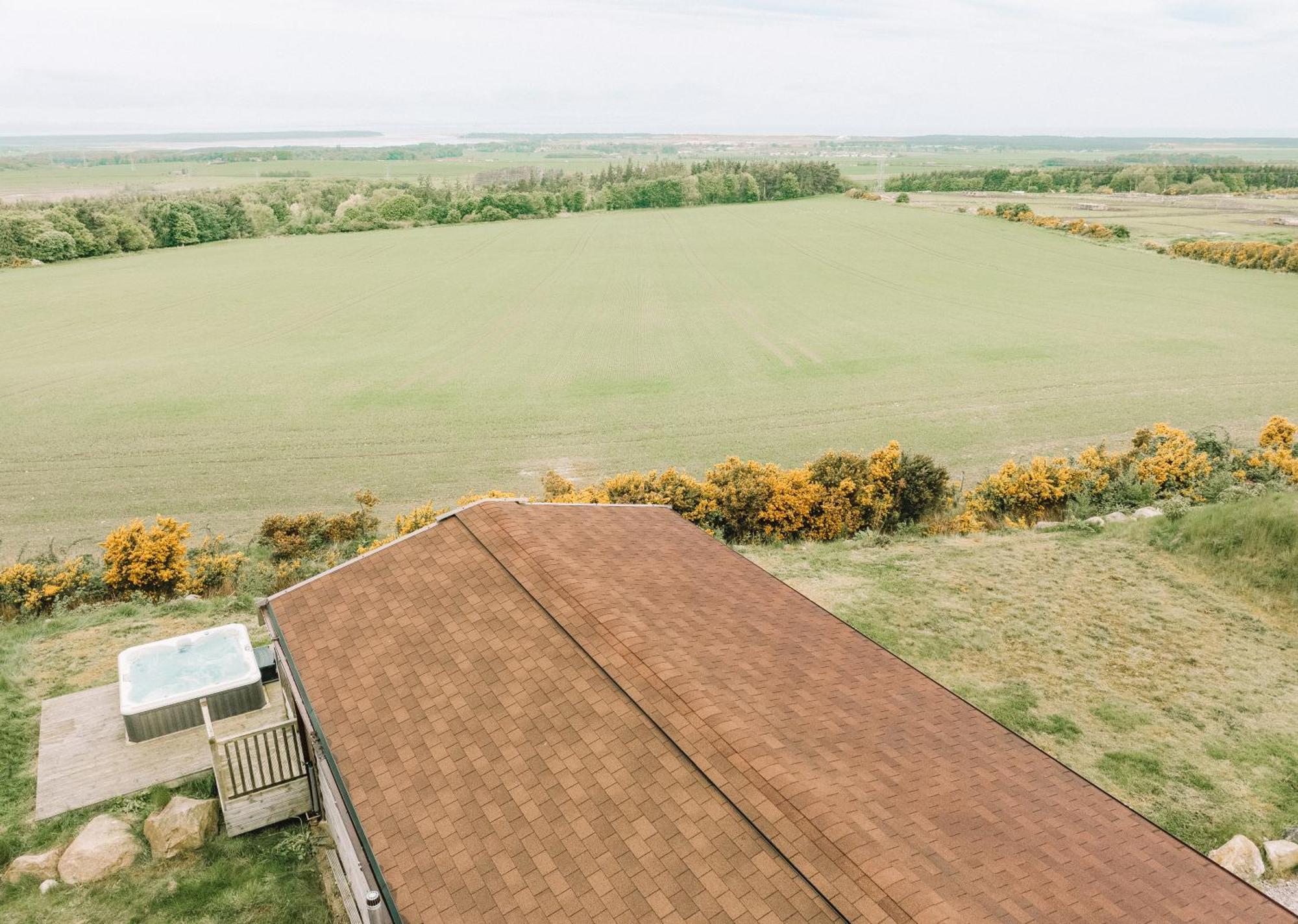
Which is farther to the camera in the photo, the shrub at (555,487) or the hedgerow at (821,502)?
the shrub at (555,487)

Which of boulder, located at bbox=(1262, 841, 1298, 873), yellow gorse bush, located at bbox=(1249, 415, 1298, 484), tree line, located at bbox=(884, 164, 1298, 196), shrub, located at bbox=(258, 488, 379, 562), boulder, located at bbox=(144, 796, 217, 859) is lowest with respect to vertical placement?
shrub, located at bbox=(258, 488, 379, 562)

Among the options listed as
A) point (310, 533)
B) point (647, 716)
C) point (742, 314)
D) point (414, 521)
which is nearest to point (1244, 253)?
point (742, 314)

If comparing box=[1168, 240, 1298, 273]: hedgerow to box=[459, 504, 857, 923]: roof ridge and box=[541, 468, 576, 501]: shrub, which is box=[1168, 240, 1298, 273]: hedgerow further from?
box=[459, 504, 857, 923]: roof ridge

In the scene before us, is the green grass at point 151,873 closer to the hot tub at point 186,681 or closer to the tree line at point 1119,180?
the hot tub at point 186,681

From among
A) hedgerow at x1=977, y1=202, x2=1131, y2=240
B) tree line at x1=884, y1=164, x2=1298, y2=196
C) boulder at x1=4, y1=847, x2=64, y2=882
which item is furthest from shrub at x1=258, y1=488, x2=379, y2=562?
tree line at x1=884, y1=164, x2=1298, y2=196

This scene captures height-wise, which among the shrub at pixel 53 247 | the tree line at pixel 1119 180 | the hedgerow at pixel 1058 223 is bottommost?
the shrub at pixel 53 247

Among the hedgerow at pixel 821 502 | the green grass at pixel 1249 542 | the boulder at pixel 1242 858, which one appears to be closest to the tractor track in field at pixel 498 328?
the hedgerow at pixel 821 502
